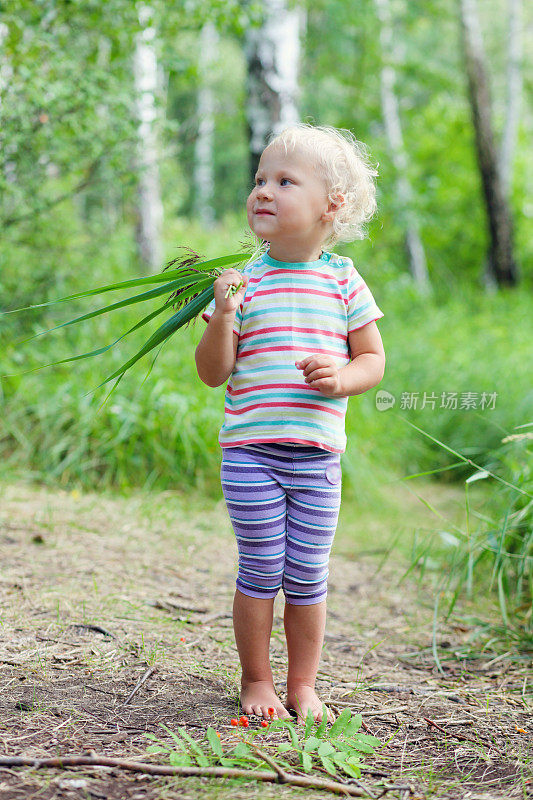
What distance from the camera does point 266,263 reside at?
191cm

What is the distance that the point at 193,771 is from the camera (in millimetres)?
1450

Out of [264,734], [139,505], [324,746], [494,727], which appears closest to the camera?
[324,746]

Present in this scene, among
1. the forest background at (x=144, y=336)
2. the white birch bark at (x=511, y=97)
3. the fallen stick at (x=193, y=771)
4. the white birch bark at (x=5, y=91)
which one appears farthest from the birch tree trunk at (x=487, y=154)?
the fallen stick at (x=193, y=771)

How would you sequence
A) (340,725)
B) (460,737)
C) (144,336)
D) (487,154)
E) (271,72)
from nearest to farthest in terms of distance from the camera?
(340,725) → (460,737) → (144,336) → (271,72) → (487,154)

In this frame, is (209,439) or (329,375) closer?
(329,375)

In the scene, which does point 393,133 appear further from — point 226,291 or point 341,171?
point 226,291

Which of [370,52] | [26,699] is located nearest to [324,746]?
[26,699]

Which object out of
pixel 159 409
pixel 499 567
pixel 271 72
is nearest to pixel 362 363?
pixel 499 567

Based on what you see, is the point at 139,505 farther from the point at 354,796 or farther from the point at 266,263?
the point at 354,796

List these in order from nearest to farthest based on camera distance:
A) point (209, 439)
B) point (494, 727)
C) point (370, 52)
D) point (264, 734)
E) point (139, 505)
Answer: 1. point (264, 734)
2. point (494, 727)
3. point (139, 505)
4. point (209, 439)
5. point (370, 52)

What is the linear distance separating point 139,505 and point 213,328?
2169 millimetres

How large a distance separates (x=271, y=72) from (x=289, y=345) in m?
4.14

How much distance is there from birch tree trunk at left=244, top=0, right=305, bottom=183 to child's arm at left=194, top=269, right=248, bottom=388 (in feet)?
12.6

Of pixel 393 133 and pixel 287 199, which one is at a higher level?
pixel 393 133
